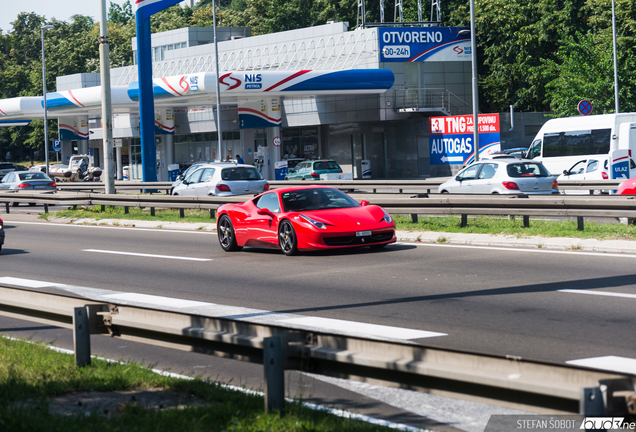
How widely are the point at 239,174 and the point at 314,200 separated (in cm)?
1109

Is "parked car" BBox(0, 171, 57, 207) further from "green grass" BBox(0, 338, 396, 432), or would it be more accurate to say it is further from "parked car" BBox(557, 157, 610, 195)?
"green grass" BBox(0, 338, 396, 432)

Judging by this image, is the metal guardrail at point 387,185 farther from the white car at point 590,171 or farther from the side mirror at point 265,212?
the side mirror at point 265,212

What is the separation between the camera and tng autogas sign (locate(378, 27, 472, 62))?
49156 millimetres

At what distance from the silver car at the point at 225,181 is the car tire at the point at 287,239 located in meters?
10.6

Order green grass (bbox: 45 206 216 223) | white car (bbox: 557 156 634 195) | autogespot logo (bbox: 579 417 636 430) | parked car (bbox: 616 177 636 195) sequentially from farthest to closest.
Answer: white car (bbox: 557 156 634 195), green grass (bbox: 45 206 216 223), parked car (bbox: 616 177 636 195), autogespot logo (bbox: 579 417 636 430)

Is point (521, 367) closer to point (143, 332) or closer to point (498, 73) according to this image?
point (143, 332)

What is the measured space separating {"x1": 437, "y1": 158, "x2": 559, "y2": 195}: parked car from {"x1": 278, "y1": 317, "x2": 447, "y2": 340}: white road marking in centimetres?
1347

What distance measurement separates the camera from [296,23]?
78312mm

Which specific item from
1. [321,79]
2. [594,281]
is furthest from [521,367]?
[321,79]

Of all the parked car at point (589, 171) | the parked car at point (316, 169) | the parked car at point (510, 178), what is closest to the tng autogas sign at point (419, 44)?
the parked car at point (316, 169)

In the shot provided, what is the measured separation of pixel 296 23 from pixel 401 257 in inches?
2648

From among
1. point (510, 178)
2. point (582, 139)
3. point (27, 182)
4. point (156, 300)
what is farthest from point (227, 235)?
point (27, 182)

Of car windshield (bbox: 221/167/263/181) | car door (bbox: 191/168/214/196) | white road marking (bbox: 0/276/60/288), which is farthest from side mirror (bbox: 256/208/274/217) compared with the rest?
car door (bbox: 191/168/214/196)

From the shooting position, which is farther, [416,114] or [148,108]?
[416,114]
